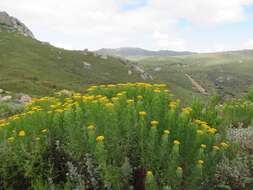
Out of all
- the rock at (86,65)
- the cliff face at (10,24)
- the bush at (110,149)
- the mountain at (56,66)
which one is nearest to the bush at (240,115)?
the bush at (110,149)

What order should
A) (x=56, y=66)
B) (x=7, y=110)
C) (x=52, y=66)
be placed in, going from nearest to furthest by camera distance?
(x=7, y=110) → (x=52, y=66) → (x=56, y=66)

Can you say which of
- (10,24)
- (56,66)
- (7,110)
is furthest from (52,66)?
(7,110)

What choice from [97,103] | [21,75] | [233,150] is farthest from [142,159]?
[21,75]

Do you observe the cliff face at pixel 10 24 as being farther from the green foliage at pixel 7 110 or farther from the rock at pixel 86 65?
the green foliage at pixel 7 110

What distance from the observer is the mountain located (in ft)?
330

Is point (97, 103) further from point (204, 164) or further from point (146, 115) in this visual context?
point (204, 164)

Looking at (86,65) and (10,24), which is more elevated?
(10,24)

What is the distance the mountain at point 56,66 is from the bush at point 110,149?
75.4 metres

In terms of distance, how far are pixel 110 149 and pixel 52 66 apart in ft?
388

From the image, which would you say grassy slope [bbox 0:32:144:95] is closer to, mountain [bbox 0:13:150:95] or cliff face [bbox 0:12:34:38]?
mountain [bbox 0:13:150:95]

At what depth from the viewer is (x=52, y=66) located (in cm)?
12225

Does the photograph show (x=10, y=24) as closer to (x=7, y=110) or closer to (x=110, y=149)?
(x=7, y=110)

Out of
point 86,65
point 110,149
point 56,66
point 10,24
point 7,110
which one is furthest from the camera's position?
point 10,24

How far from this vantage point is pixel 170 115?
620 cm
